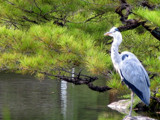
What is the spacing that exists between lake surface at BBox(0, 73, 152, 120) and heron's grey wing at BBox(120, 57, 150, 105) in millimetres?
1778

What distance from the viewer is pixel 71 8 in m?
7.93

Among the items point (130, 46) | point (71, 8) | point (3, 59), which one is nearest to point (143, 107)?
point (130, 46)

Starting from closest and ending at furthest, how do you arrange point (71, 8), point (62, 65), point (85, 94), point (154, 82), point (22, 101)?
1. point (154, 82)
2. point (62, 65)
3. point (71, 8)
4. point (22, 101)
5. point (85, 94)

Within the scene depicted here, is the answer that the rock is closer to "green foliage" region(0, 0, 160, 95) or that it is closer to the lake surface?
the lake surface

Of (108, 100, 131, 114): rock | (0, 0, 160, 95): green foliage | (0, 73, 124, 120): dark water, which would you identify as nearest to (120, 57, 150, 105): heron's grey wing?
(0, 0, 160, 95): green foliage

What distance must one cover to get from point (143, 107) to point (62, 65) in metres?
2.22

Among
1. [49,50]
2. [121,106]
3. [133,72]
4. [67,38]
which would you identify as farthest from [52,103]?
[133,72]

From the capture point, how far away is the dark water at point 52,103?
23.9ft

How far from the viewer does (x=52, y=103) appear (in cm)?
859

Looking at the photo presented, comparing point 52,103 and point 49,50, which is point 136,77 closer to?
point 49,50

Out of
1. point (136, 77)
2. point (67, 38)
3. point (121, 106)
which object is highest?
point (67, 38)

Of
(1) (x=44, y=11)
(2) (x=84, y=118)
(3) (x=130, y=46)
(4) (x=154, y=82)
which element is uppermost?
(1) (x=44, y=11)

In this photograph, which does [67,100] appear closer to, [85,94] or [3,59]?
[85,94]

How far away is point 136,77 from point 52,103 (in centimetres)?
342
